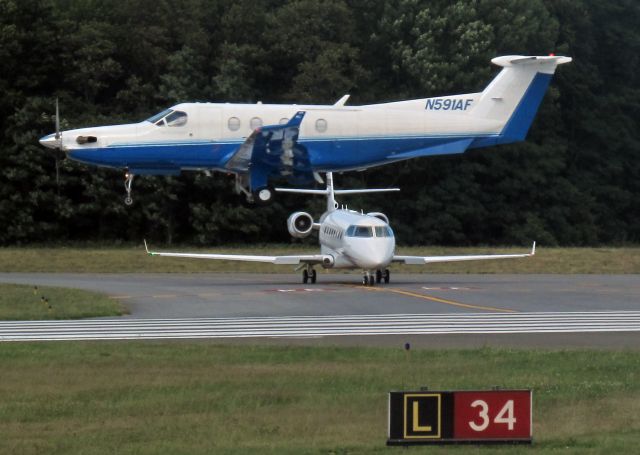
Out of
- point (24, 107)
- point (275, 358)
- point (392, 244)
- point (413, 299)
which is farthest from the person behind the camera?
point (24, 107)

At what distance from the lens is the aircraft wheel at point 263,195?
4175 centimetres

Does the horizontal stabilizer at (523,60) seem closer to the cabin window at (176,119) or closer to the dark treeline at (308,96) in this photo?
the cabin window at (176,119)

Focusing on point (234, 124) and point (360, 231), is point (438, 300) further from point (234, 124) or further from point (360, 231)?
point (234, 124)

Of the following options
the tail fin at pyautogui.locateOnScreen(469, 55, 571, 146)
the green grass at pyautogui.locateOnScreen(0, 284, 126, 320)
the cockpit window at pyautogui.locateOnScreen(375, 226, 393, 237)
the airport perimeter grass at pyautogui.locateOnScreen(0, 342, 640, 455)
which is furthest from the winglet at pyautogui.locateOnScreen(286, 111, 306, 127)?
the airport perimeter grass at pyautogui.locateOnScreen(0, 342, 640, 455)

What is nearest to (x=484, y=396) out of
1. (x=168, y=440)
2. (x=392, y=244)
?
(x=168, y=440)

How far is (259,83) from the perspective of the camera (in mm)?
67250

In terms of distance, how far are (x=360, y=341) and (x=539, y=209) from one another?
161ft

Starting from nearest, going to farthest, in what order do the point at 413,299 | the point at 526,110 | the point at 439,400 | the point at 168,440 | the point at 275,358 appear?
the point at 439,400 → the point at 168,440 → the point at 275,358 → the point at 413,299 → the point at 526,110

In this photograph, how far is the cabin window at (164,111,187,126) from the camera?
141 feet

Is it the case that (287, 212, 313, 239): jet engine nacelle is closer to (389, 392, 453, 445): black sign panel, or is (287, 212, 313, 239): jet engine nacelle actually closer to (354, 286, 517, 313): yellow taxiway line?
(354, 286, 517, 313): yellow taxiway line

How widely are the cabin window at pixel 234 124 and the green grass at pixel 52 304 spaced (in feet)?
40.3

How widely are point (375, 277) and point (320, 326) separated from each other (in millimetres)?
13805

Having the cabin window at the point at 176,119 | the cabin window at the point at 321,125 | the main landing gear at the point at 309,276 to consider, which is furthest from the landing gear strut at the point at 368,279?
the cabin window at the point at 176,119

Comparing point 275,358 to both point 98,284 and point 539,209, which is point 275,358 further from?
point 539,209
